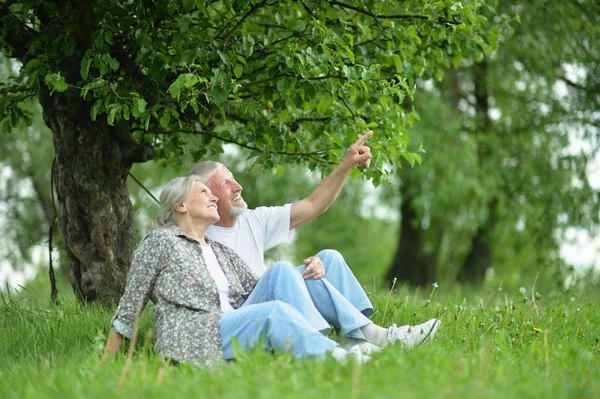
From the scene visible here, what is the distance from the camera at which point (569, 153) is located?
12.8 meters

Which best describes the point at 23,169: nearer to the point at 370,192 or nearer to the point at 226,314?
the point at 370,192

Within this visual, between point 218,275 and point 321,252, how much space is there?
2.46 feet

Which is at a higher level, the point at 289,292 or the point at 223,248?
the point at 223,248

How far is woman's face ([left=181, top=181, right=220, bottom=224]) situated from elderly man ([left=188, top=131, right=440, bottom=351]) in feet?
0.86

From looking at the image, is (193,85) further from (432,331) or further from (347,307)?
(432,331)

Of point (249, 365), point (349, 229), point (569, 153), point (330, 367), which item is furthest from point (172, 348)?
point (349, 229)

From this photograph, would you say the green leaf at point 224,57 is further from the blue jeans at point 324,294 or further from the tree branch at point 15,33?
the tree branch at point 15,33

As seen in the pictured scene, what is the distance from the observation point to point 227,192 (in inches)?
213

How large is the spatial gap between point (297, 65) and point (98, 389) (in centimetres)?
279

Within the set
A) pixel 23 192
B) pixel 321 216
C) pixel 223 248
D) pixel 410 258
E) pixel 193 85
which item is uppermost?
pixel 193 85

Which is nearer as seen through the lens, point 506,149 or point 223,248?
point 223,248

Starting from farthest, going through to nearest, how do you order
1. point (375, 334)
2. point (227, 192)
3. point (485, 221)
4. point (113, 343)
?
point (485, 221) → point (227, 192) → point (375, 334) → point (113, 343)

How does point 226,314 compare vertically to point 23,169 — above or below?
below

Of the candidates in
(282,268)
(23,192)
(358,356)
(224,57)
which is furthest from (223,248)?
(23,192)
